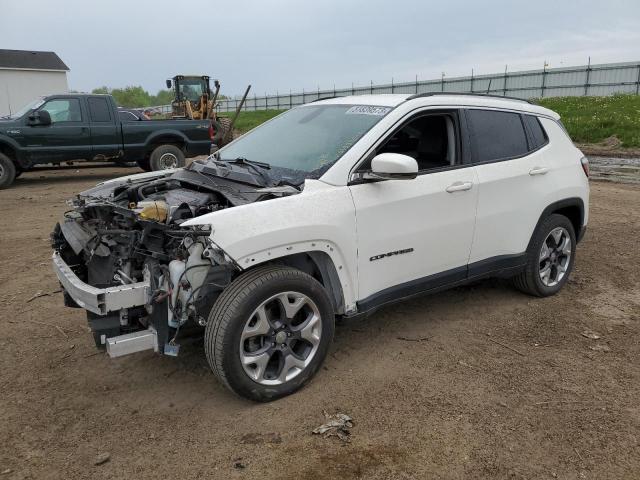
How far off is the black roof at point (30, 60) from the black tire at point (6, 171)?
34.5m

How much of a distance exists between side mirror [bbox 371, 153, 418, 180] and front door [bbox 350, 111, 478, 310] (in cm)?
Result: 21

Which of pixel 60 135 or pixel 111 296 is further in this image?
pixel 60 135

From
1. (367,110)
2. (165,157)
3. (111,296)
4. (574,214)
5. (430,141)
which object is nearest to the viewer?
(111,296)

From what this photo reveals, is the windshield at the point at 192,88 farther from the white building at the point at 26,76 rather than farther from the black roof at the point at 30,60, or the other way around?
the black roof at the point at 30,60

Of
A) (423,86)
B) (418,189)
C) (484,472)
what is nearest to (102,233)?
(418,189)

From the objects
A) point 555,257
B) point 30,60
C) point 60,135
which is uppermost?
point 30,60

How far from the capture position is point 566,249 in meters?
5.12

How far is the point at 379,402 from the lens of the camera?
333 centimetres

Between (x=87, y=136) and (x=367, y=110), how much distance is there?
9979 millimetres

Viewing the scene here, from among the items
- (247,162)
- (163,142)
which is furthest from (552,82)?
(247,162)

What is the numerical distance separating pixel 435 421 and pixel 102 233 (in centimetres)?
235

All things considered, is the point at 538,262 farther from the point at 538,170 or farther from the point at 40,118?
the point at 40,118

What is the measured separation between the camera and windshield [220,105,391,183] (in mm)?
3754

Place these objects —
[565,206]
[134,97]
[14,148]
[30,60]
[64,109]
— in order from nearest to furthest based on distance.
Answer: [565,206] → [14,148] → [64,109] → [30,60] → [134,97]
